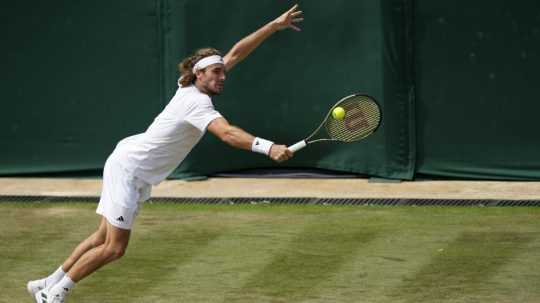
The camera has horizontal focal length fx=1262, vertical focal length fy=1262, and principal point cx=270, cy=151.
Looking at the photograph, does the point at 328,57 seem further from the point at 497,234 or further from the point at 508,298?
the point at 508,298

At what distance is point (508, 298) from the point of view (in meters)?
7.66

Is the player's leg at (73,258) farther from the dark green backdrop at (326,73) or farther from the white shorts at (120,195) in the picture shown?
the dark green backdrop at (326,73)

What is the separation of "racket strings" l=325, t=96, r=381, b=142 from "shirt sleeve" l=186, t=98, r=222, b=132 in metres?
0.93

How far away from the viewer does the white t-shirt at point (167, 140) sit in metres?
7.24

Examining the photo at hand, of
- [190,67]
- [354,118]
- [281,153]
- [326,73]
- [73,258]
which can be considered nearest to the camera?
[281,153]

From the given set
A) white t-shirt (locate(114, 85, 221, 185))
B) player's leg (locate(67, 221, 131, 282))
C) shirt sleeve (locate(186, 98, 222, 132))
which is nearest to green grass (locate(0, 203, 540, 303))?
player's leg (locate(67, 221, 131, 282))

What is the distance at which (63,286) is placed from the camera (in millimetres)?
7504

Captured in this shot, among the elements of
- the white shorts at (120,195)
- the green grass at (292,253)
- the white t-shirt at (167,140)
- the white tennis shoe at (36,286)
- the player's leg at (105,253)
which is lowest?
the green grass at (292,253)

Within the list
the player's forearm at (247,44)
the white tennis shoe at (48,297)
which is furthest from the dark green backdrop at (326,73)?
the white tennis shoe at (48,297)

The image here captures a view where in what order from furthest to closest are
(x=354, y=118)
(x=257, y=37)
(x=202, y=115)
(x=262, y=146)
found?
(x=257, y=37) < (x=354, y=118) < (x=202, y=115) < (x=262, y=146)

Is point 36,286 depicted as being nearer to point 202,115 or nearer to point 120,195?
point 120,195

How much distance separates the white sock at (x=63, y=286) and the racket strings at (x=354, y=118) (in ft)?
6.01

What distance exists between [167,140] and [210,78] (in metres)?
0.45

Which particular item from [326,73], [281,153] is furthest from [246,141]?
[326,73]
